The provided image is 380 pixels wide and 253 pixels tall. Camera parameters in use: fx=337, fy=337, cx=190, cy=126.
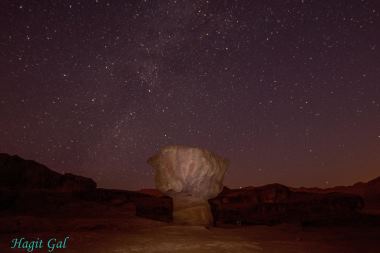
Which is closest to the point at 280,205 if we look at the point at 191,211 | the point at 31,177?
the point at 191,211

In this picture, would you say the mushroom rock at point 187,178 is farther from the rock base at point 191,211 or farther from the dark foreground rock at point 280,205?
the dark foreground rock at point 280,205

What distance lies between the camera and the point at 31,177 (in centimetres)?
2192

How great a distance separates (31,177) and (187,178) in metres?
12.3

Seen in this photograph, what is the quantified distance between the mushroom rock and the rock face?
32.6 feet

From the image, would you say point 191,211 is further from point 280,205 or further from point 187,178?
point 280,205

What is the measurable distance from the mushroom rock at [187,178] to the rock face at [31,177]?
9935 mm

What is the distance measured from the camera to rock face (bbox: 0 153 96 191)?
20.4 meters

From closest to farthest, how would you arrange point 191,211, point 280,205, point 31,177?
point 191,211
point 31,177
point 280,205

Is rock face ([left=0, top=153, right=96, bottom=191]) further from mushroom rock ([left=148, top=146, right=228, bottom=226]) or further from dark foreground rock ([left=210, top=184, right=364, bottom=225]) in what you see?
dark foreground rock ([left=210, top=184, right=364, bottom=225])

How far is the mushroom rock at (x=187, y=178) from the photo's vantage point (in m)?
15.0

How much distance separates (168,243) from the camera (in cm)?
864

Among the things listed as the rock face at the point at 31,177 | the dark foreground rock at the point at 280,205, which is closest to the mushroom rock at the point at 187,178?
the rock face at the point at 31,177

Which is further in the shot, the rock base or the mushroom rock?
the mushroom rock

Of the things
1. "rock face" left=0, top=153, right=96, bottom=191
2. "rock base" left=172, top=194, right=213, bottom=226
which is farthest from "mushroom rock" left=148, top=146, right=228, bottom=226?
"rock face" left=0, top=153, right=96, bottom=191
